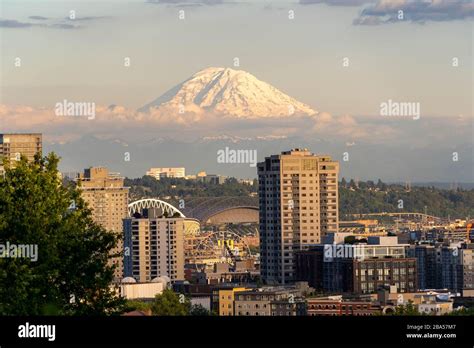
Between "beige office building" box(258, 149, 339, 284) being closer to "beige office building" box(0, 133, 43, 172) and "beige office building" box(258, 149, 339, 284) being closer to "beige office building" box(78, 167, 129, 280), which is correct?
"beige office building" box(78, 167, 129, 280)

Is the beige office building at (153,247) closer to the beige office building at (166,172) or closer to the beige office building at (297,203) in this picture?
the beige office building at (297,203)

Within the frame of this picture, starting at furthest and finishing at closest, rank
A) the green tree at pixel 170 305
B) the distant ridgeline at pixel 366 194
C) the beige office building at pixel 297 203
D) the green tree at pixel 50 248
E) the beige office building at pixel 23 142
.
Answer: the distant ridgeline at pixel 366 194
the beige office building at pixel 297 203
the beige office building at pixel 23 142
the green tree at pixel 170 305
the green tree at pixel 50 248

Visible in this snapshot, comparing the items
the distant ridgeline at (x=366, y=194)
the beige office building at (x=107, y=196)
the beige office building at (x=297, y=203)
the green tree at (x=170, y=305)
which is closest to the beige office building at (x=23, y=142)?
the green tree at (x=170, y=305)

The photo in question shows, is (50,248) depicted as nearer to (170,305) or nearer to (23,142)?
(170,305)

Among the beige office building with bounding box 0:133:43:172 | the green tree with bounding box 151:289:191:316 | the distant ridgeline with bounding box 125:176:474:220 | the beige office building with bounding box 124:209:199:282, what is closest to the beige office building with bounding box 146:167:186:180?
the distant ridgeline with bounding box 125:176:474:220

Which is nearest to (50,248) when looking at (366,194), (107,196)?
(107,196)

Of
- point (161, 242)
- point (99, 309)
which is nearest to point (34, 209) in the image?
point (99, 309)
